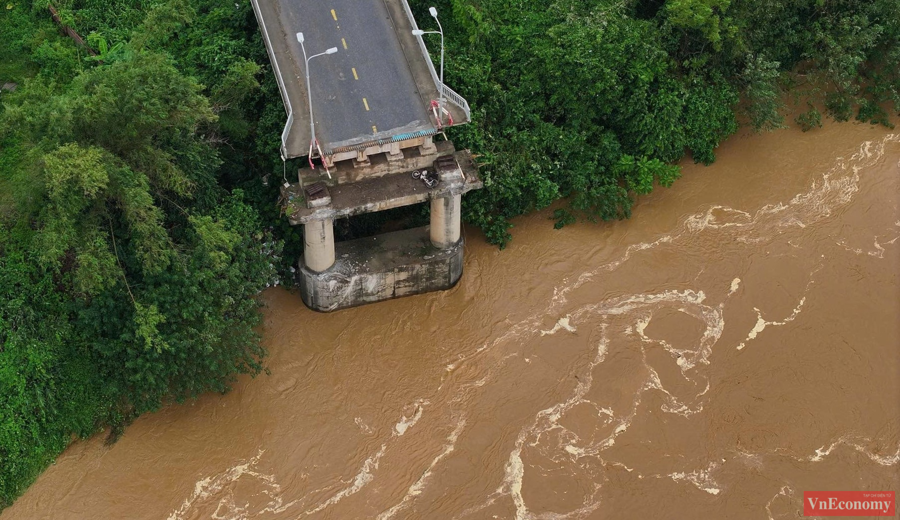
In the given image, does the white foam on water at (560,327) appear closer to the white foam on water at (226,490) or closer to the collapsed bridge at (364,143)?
the collapsed bridge at (364,143)

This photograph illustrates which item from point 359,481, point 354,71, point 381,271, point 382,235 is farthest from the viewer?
point 382,235

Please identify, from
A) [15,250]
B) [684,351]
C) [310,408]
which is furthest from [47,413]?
[684,351]

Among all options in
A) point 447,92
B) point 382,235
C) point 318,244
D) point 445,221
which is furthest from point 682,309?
point 318,244

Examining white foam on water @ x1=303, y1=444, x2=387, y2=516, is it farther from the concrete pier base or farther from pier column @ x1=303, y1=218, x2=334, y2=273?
pier column @ x1=303, y1=218, x2=334, y2=273

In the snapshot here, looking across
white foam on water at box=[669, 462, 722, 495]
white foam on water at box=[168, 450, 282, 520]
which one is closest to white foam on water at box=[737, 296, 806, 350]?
white foam on water at box=[669, 462, 722, 495]

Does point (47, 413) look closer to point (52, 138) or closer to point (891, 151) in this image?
point (52, 138)

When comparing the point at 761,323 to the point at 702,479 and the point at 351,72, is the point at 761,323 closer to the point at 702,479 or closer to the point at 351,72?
the point at 702,479
